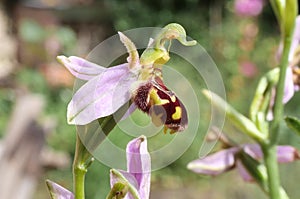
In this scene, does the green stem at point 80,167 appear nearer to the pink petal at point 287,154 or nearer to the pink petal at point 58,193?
the pink petal at point 58,193

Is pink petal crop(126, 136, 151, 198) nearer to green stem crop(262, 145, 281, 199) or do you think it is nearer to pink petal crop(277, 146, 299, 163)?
green stem crop(262, 145, 281, 199)

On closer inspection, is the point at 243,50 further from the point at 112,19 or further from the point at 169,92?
the point at 169,92

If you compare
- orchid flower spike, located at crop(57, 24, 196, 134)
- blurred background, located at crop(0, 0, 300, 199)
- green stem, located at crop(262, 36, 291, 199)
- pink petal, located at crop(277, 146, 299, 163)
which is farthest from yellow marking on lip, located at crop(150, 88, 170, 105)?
blurred background, located at crop(0, 0, 300, 199)

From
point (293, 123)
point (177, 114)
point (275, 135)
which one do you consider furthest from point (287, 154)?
point (177, 114)

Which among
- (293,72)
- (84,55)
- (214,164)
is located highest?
(293,72)

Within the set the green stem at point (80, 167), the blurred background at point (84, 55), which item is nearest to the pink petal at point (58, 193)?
the green stem at point (80, 167)

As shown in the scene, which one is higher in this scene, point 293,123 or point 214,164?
point 293,123

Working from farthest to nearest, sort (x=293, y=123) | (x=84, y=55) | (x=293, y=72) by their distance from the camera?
(x=84, y=55)
(x=293, y=72)
(x=293, y=123)

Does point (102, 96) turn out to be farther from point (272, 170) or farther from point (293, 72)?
point (293, 72)
